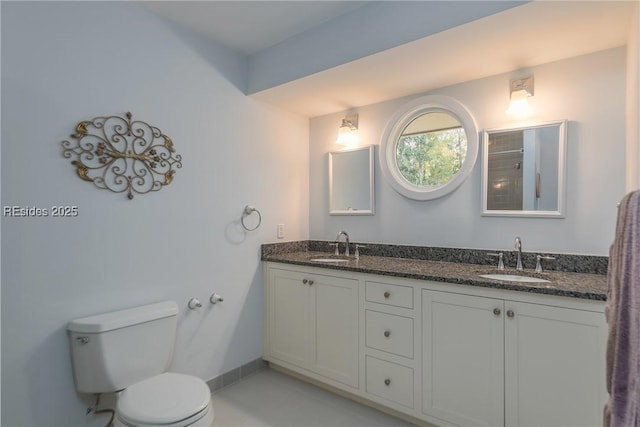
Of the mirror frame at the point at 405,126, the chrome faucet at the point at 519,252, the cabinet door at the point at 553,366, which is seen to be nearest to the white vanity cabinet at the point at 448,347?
the cabinet door at the point at 553,366

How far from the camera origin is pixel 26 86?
1494 millimetres

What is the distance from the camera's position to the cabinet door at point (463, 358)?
1589 mm

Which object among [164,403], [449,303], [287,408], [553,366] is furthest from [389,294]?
[164,403]

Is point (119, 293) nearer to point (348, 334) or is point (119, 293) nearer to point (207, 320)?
point (207, 320)

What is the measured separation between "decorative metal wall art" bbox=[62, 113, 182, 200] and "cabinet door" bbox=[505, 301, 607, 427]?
1.99 meters

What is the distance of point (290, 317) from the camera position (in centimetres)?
242

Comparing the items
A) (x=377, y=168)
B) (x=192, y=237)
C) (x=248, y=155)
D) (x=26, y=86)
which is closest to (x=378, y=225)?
(x=377, y=168)

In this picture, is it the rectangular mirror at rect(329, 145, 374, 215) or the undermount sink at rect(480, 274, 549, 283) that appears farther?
the rectangular mirror at rect(329, 145, 374, 215)

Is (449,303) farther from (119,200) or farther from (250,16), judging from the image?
(250,16)

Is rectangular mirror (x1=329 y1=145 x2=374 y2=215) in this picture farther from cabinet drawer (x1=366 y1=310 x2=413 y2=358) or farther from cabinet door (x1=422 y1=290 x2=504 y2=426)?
cabinet door (x1=422 y1=290 x2=504 y2=426)

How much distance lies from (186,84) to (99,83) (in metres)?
0.50

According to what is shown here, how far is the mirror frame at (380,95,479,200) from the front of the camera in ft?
7.20

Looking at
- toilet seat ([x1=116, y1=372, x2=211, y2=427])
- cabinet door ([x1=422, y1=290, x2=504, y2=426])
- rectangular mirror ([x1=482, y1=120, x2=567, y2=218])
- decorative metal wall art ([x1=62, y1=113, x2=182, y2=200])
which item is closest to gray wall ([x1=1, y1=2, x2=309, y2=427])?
decorative metal wall art ([x1=62, y1=113, x2=182, y2=200])

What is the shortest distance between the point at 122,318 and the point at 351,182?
184 centimetres
